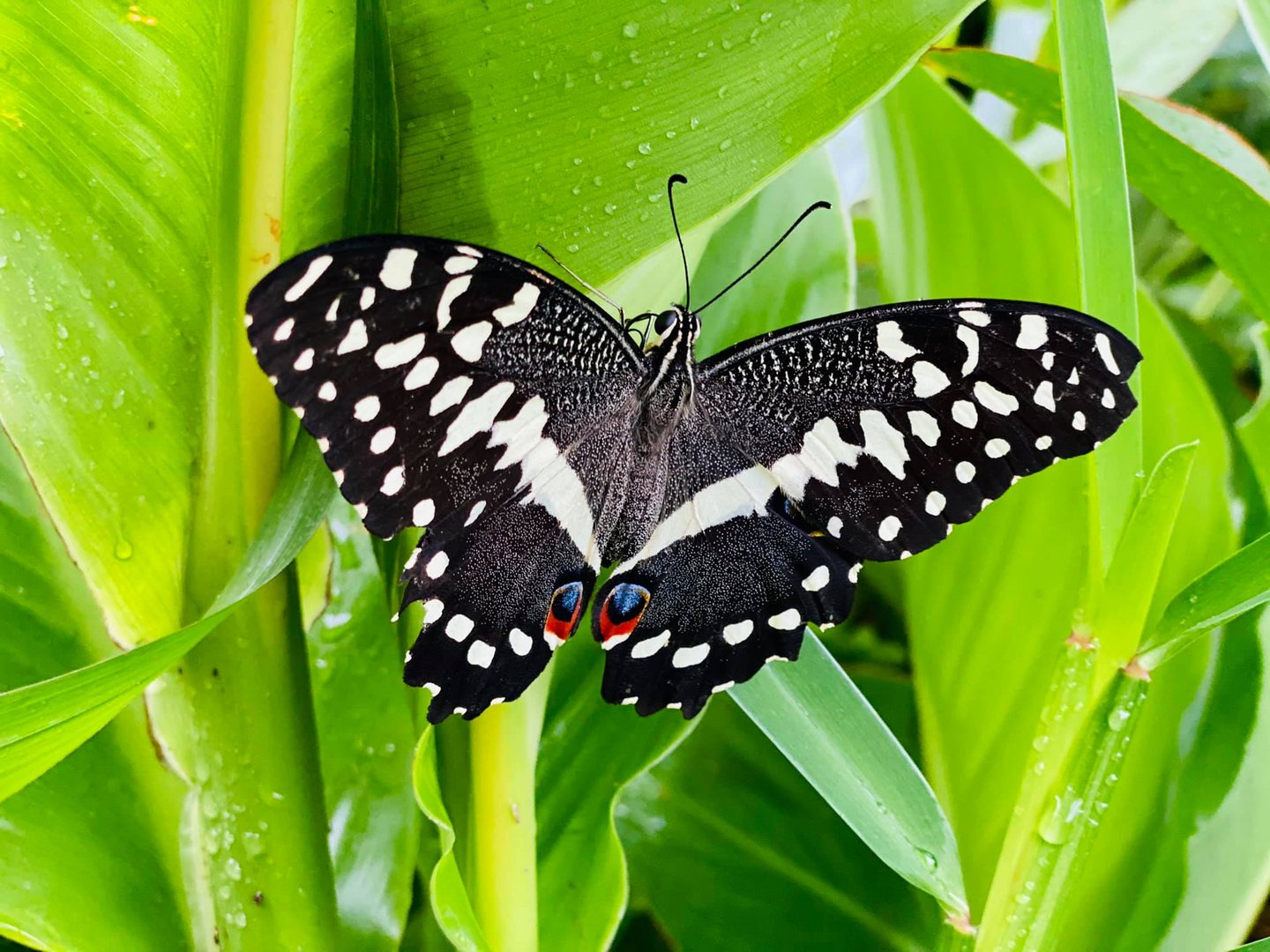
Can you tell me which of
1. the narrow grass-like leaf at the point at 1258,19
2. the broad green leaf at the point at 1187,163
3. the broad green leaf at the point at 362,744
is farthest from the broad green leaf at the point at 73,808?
the narrow grass-like leaf at the point at 1258,19

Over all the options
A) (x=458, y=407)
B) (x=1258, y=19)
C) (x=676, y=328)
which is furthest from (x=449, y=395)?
(x=1258, y=19)

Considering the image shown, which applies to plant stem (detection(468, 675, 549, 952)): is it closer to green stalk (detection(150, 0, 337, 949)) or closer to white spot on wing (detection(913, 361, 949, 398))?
green stalk (detection(150, 0, 337, 949))

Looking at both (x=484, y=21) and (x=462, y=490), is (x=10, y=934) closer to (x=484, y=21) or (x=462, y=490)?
(x=462, y=490)

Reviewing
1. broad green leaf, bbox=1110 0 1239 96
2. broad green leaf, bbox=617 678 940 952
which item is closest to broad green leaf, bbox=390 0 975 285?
broad green leaf, bbox=617 678 940 952

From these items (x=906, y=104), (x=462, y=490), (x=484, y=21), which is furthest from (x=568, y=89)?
(x=906, y=104)

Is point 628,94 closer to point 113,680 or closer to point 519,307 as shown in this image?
point 519,307

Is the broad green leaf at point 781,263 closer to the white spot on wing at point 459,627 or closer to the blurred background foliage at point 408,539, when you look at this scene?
the blurred background foliage at point 408,539

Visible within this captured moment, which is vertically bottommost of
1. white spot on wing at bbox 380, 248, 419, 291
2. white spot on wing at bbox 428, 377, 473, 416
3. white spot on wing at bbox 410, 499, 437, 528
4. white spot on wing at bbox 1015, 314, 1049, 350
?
white spot on wing at bbox 410, 499, 437, 528

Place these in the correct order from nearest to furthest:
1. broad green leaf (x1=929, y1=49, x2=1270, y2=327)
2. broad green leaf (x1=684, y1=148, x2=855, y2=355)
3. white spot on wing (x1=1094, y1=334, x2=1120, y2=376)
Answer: white spot on wing (x1=1094, y1=334, x2=1120, y2=376)
broad green leaf (x1=929, y1=49, x2=1270, y2=327)
broad green leaf (x1=684, y1=148, x2=855, y2=355)
